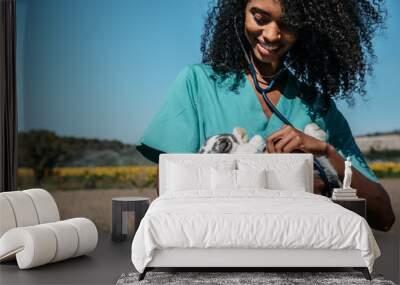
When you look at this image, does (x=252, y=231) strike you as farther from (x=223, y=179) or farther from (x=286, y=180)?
(x=286, y=180)

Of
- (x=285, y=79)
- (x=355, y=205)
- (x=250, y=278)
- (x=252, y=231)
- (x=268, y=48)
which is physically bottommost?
(x=250, y=278)

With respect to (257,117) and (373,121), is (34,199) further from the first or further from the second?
(373,121)

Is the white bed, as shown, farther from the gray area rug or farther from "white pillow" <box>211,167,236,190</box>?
"white pillow" <box>211,167,236,190</box>

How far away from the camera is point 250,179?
20.1 ft

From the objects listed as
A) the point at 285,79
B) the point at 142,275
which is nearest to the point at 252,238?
the point at 142,275

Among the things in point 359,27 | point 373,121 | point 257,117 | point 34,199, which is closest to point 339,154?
point 373,121

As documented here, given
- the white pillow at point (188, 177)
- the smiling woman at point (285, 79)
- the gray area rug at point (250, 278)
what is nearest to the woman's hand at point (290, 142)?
the smiling woman at point (285, 79)

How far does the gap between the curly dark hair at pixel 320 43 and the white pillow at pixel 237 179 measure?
1213 mm

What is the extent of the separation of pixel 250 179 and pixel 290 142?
100cm

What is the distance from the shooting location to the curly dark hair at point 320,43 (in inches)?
271

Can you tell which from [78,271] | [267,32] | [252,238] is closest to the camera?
[252,238]

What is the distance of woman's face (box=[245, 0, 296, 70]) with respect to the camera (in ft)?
22.5

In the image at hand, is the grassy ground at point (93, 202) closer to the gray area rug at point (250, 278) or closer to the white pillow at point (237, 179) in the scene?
the white pillow at point (237, 179)

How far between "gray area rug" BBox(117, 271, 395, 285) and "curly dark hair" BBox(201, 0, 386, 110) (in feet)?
8.80
